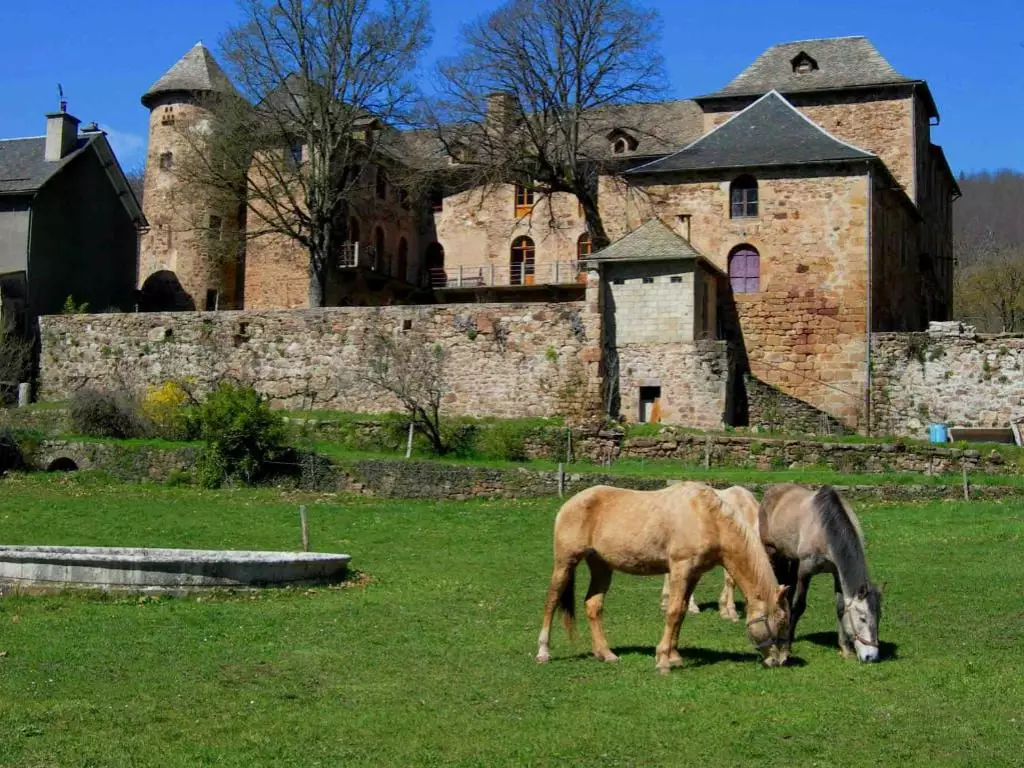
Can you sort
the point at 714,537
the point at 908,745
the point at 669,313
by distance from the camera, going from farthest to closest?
the point at 669,313 → the point at 714,537 → the point at 908,745

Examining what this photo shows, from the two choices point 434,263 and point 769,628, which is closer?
point 769,628

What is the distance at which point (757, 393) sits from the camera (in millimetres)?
35031


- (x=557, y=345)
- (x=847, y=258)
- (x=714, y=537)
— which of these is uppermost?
(x=847, y=258)

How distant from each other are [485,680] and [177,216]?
41045 mm

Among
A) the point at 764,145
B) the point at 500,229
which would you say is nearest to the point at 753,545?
the point at 764,145

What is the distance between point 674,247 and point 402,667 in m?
24.4

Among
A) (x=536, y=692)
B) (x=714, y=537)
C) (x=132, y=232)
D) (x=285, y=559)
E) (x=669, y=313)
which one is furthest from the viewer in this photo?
(x=132, y=232)

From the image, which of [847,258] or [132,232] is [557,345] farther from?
[132,232]

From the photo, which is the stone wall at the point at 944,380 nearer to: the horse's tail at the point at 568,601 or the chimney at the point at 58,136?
the horse's tail at the point at 568,601

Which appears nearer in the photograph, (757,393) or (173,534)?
(173,534)

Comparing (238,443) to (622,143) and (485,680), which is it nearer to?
(485,680)

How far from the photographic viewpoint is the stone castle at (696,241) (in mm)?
34531

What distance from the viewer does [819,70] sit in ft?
147

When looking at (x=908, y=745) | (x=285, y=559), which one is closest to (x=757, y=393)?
(x=285, y=559)
